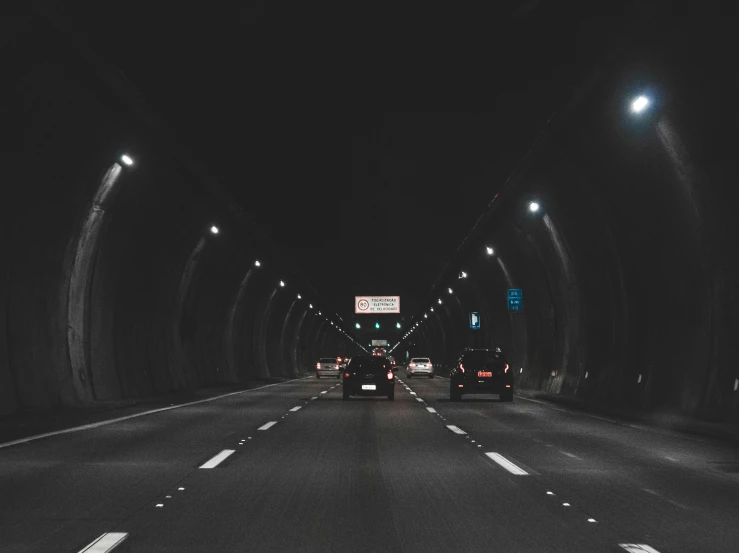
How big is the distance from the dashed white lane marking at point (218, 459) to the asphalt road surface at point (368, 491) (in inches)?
0.7

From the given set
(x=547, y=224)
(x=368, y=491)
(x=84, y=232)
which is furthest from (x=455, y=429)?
(x=547, y=224)

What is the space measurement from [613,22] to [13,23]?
9384 millimetres

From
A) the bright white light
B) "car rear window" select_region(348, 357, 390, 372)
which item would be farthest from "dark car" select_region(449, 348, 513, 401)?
the bright white light

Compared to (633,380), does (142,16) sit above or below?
above

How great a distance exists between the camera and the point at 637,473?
13273 millimetres

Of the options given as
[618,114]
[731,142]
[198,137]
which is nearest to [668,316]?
[618,114]

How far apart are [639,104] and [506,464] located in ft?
27.4

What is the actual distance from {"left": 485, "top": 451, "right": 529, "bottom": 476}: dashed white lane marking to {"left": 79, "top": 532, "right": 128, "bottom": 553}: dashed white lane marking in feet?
19.3

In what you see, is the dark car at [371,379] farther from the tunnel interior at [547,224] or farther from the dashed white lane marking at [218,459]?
the dashed white lane marking at [218,459]

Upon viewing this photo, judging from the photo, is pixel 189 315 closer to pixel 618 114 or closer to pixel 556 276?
pixel 556 276

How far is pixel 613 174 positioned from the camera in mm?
25828

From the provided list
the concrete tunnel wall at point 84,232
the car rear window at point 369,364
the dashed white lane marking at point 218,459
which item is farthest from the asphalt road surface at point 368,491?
the car rear window at point 369,364

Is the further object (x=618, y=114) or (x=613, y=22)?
(x=618, y=114)

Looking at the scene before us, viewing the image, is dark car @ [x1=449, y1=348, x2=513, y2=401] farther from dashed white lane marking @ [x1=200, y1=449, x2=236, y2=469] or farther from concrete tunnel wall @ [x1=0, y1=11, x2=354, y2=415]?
dashed white lane marking @ [x1=200, y1=449, x2=236, y2=469]
